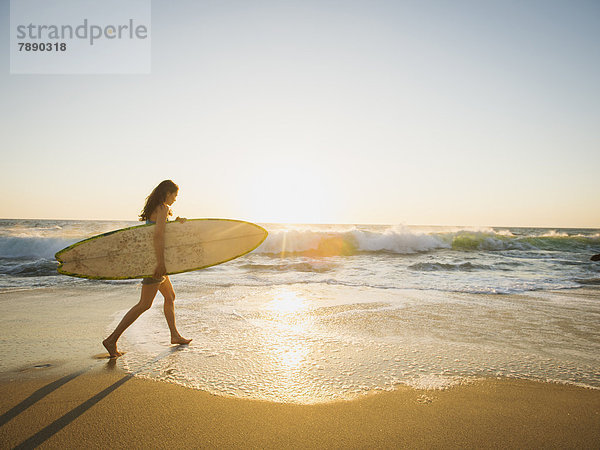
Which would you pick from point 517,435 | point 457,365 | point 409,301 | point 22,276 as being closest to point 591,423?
point 517,435

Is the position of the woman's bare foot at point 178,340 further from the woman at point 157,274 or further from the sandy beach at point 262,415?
the sandy beach at point 262,415

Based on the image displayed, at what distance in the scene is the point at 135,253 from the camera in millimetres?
3893

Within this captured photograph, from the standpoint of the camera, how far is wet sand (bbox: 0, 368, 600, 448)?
192 cm

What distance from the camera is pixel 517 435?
1986 mm

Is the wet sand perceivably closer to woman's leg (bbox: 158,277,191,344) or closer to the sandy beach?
the sandy beach

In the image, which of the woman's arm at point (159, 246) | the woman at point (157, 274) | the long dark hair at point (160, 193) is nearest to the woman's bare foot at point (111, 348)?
the woman at point (157, 274)

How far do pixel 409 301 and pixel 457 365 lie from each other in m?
2.90

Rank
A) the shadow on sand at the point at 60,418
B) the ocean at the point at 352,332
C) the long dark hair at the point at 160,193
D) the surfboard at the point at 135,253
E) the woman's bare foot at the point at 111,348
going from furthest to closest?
1. the surfboard at the point at 135,253
2. the long dark hair at the point at 160,193
3. the woman's bare foot at the point at 111,348
4. the ocean at the point at 352,332
5. the shadow on sand at the point at 60,418

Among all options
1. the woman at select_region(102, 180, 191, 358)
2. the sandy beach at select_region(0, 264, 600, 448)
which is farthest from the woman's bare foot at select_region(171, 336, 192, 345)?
the sandy beach at select_region(0, 264, 600, 448)

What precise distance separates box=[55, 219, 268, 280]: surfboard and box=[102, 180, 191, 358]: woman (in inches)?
9.7

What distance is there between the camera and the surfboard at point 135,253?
3.83 m

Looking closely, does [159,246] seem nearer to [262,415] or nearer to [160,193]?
[160,193]

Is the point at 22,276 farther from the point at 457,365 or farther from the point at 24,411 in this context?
the point at 457,365

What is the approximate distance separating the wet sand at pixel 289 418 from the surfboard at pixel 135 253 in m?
1.40
